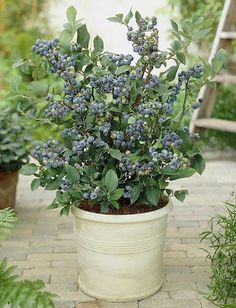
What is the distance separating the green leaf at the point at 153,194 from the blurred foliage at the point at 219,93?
7.71 feet

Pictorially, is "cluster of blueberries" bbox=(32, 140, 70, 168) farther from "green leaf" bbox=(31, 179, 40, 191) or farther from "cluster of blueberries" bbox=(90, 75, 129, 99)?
"cluster of blueberries" bbox=(90, 75, 129, 99)

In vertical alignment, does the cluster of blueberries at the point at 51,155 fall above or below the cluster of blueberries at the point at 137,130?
below

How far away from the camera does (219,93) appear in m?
4.59

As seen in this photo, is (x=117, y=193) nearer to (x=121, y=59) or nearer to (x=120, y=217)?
(x=120, y=217)

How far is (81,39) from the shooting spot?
204 cm

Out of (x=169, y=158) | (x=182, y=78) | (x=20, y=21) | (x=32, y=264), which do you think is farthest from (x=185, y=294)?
(x=20, y=21)

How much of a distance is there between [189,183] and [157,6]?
7.41ft

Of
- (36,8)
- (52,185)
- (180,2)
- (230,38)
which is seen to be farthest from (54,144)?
(36,8)

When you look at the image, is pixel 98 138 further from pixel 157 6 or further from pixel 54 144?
pixel 157 6

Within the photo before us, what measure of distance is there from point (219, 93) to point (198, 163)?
265 cm

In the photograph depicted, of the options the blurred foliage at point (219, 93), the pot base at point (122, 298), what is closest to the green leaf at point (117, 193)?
the pot base at point (122, 298)

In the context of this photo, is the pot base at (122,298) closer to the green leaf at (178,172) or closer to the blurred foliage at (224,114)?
the green leaf at (178,172)

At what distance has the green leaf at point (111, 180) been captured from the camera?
6.35 feet

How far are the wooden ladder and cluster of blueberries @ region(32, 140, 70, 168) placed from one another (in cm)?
197
